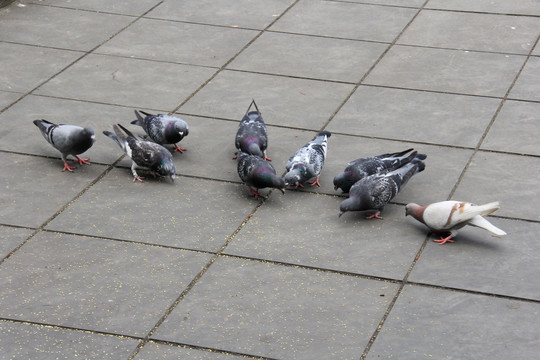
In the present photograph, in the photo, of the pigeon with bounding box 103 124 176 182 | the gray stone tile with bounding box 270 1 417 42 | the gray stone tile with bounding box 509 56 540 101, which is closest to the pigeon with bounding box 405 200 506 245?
the pigeon with bounding box 103 124 176 182

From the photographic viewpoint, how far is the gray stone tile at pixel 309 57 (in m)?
10.4

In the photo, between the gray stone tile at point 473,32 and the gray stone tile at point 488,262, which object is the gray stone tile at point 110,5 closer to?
the gray stone tile at point 473,32

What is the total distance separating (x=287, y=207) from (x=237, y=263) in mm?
1023

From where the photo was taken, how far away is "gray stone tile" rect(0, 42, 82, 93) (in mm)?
10148

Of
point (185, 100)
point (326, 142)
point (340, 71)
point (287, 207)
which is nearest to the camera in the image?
point (287, 207)

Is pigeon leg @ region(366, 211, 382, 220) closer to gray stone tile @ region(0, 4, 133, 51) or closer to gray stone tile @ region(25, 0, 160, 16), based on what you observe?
gray stone tile @ region(0, 4, 133, 51)

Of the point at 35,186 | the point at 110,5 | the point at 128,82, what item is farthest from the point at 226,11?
the point at 35,186

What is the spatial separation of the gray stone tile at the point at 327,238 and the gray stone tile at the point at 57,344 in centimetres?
142

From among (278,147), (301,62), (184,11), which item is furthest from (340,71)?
(184,11)

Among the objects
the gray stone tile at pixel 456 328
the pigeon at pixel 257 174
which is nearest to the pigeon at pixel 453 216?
the gray stone tile at pixel 456 328

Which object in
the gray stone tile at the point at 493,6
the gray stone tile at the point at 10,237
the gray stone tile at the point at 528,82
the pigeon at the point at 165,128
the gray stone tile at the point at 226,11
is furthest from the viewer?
the gray stone tile at the point at 493,6

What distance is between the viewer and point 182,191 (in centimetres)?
796

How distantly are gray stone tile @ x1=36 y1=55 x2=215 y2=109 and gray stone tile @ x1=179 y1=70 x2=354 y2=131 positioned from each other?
0.83 feet

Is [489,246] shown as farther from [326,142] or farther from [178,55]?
[178,55]
